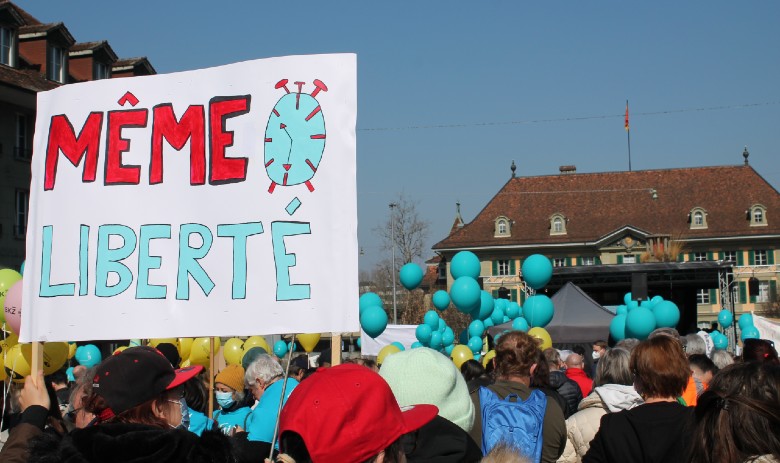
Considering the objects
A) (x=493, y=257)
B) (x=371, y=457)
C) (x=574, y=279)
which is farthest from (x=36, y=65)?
(x=493, y=257)

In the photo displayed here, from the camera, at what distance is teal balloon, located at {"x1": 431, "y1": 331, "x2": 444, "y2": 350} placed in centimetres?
1780

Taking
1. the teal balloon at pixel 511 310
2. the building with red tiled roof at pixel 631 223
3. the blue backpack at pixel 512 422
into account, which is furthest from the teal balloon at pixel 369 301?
the building with red tiled roof at pixel 631 223

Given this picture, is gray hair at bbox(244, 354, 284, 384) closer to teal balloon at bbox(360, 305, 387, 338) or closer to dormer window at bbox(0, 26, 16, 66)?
teal balloon at bbox(360, 305, 387, 338)

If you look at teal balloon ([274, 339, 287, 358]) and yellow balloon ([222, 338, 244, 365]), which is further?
teal balloon ([274, 339, 287, 358])

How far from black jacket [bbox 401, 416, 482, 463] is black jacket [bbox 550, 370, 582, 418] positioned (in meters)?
3.39

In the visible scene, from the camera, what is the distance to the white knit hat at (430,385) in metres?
3.56

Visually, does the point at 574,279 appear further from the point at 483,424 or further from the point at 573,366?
the point at 483,424

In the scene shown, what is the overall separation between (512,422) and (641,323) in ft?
28.9

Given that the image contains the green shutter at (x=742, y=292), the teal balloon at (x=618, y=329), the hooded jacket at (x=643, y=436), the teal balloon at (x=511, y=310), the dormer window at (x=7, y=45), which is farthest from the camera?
the green shutter at (x=742, y=292)

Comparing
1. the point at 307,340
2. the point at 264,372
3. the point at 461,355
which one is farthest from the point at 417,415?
the point at 307,340

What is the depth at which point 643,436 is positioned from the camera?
3588 mm

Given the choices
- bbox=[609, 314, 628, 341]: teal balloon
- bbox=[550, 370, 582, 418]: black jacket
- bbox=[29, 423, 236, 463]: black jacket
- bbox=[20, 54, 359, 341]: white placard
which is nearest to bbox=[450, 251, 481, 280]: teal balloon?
bbox=[609, 314, 628, 341]: teal balloon

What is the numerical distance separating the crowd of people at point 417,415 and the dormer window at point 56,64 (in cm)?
2544

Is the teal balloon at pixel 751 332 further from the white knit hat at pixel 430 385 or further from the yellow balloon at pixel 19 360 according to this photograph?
the white knit hat at pixel 430 385
